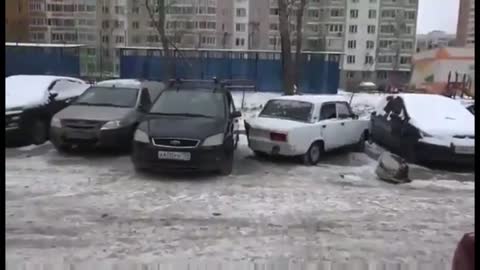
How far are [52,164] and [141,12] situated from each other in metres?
17.1

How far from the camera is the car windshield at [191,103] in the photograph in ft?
26.1

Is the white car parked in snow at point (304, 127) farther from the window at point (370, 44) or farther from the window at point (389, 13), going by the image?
the window at point (370, 44)

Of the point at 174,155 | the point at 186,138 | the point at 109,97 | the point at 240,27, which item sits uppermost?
the point at 240,27

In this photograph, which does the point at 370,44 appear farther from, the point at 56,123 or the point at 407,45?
the point at 56,123

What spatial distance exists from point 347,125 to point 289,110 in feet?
3.73

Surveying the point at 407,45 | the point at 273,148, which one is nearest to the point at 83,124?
the point at 273,148

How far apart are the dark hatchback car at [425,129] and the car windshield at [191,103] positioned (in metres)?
3.25

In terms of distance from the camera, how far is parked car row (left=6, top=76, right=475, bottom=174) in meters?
7.21

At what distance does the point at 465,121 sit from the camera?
8.76 metres

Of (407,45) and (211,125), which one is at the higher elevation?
(407,45)

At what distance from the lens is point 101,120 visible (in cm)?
843

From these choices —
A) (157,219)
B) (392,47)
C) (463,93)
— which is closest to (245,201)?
(157,219)

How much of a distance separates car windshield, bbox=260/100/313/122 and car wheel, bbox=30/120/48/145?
13.4ft

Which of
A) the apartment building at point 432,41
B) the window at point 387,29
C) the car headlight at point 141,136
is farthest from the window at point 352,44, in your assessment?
the car headlight at point 141,136
